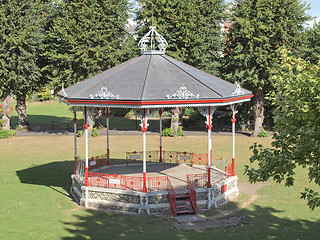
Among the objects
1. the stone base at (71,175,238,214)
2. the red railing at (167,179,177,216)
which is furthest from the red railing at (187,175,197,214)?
the red railing at (167,179,177,216)

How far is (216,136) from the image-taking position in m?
48.6

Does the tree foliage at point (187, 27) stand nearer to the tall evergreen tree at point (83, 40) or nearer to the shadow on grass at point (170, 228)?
the tall evergreen tree at point (83, 40)

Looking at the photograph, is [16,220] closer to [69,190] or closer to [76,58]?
[69,190]

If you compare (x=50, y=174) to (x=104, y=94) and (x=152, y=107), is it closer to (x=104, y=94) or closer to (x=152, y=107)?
(x=104, y=94)

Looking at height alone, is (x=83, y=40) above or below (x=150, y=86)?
above

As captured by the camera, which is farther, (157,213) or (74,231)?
(157,213)

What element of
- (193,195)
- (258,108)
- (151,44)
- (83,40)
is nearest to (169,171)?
(193,195)

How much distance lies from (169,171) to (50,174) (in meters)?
8.83

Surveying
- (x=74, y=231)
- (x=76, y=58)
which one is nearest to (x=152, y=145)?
(x=76, y=58)

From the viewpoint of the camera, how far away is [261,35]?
4591 cm

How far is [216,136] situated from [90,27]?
17860 millimetres

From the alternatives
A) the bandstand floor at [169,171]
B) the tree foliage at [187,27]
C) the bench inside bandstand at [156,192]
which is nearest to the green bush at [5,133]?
the tree foliage at [187,27]

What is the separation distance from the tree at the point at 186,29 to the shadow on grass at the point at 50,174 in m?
18.1

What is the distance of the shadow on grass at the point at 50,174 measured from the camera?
1124 inches
